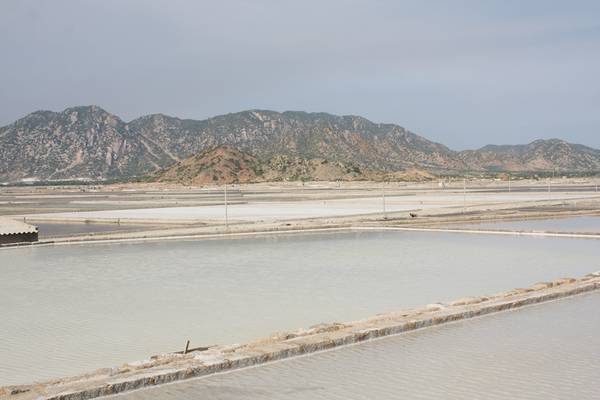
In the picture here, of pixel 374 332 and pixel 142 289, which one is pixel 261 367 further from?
pixel 142 289

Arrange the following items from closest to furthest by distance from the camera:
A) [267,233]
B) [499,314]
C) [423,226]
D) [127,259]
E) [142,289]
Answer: [499,314] → [142,289] → [127,259] → [267,233] → [423,226]

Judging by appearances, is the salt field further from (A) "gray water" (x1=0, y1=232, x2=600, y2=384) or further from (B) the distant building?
(A) "gray water" (x1=0, y1=232, x2=600, y2=384)

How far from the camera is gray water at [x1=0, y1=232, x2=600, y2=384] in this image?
8992mm

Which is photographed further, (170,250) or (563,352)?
(170,250)

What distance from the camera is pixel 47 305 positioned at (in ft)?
38.2

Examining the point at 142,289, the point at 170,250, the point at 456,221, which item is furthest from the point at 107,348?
the point at 456,221

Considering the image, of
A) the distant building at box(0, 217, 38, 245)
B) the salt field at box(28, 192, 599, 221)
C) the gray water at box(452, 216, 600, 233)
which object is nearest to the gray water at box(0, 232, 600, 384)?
the distant building at box(0, 217, 38, 245)

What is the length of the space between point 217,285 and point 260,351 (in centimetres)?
601

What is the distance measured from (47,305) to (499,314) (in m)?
7.38

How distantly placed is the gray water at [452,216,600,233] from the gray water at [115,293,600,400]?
60.1ft

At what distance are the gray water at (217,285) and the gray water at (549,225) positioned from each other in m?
4.69

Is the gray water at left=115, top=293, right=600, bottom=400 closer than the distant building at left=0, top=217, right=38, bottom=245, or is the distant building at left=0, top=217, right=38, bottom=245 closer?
the gray water at left=115, top=293, right=600, bottom=400

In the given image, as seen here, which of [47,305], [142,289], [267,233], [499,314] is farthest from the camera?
[267,233]

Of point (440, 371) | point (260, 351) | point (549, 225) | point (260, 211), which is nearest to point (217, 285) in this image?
point (260, 351)
